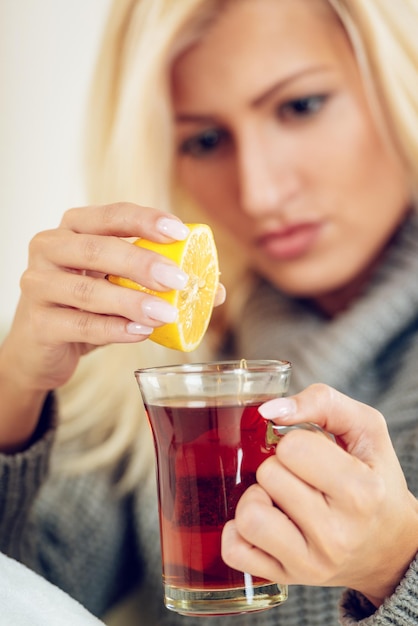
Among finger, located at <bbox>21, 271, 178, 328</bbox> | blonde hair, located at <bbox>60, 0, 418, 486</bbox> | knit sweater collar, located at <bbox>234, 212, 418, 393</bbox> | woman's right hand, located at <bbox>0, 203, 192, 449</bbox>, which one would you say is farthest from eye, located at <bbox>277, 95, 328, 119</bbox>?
finger, located at <bbox>21, 271, 178, 328</bbox>

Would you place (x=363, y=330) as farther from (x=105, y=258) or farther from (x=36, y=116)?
(x=36, y=116)

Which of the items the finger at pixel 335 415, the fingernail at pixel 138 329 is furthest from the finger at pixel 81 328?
the finger at pixel 335 415

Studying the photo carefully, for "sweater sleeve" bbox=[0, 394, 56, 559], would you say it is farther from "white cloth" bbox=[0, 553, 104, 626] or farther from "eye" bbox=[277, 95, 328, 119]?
"eye" bbox=[277, 95, 328, 119]

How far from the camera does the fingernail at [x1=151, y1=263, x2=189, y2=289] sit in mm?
846

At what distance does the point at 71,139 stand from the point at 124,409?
153 cm

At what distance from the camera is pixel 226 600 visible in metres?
0.82

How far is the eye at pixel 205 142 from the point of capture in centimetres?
174

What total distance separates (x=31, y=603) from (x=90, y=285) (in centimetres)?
37

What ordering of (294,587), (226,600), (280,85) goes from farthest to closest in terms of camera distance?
(280,85), (294,587), (226,600)

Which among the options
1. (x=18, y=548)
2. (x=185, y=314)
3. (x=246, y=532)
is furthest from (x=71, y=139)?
(x=246, y=532)

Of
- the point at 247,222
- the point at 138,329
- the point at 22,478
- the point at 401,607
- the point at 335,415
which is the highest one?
the point at 247,222

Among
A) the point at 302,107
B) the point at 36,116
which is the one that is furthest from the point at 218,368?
the point at 36,116

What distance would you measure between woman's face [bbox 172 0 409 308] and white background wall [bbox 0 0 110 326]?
4.57ft

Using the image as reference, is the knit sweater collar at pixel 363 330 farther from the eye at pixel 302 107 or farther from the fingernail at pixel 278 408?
the fingernail at pixel 278 408
